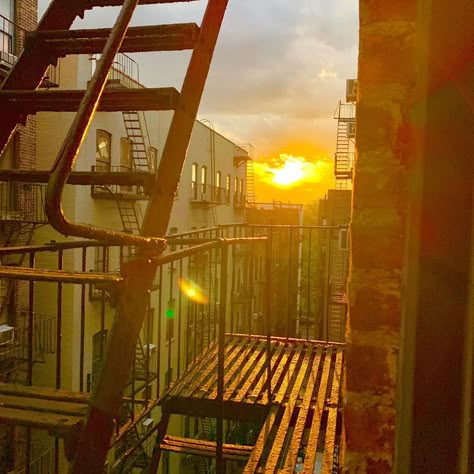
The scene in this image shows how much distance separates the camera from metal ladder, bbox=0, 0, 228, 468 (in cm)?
167

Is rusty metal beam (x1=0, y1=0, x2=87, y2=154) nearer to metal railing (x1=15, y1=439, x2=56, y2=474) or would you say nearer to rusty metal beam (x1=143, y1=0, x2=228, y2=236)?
rusty metal beam (x1=143, y1=0, x2=228, y2=236)

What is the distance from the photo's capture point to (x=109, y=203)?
15.5 metres

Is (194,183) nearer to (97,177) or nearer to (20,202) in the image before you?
(20,202)

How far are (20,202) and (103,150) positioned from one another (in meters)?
3.47

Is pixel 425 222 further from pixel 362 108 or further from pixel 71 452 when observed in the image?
pixel 71 452

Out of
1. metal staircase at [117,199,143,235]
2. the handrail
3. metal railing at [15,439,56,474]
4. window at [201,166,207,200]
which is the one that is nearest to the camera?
the handrail

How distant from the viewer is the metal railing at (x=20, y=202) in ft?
40.9

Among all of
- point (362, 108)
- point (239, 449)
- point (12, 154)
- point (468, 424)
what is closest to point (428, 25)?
point (362, 108)

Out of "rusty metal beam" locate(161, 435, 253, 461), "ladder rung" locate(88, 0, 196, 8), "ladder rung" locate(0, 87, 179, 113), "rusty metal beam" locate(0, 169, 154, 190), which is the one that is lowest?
"rusty metal beam" locate(161, 435, 253, 461)

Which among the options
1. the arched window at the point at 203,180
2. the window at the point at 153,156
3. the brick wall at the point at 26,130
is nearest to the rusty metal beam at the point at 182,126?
the brick wall at the point at 26,130

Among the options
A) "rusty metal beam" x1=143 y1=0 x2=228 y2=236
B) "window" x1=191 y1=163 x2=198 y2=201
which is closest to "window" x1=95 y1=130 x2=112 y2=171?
"window" x1=191 y1=163 x2=198 y2=201

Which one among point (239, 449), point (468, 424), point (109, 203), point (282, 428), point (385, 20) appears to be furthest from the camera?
point (109, 203)

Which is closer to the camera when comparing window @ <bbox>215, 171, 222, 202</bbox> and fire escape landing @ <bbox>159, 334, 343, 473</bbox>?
fire escape landing @ <bbox>159, 334, 343, 473</bbox>

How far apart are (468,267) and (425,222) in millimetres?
183
